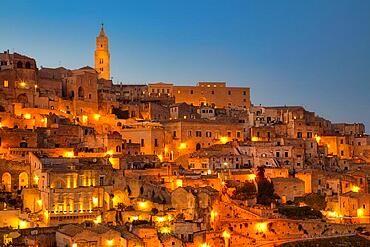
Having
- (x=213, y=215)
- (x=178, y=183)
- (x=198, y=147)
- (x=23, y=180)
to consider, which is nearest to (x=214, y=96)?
(x=198, y=147)

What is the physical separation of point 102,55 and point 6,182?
1566 inches

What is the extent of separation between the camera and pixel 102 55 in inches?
2896

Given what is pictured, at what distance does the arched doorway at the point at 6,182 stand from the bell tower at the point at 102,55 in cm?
3831

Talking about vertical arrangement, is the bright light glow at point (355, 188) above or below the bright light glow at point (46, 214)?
above

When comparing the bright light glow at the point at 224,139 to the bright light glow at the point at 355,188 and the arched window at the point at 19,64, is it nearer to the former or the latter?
the bright light glow at the point at 355,188

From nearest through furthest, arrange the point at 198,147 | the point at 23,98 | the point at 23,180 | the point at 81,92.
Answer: the point at 23,180, the point at 23,98, the point at 198,147, the point at 81,92

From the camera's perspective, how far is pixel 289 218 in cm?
3791

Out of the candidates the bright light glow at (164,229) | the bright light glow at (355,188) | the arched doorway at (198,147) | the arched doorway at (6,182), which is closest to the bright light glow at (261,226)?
the bright light glow at (164,229)

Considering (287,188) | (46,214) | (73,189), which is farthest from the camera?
(287,188)

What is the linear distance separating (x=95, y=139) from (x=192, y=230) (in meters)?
13.4

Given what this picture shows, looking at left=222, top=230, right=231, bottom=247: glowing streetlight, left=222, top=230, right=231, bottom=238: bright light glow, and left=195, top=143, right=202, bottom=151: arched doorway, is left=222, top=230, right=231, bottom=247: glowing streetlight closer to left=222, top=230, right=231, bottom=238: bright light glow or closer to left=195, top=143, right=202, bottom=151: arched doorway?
left=222, top=230, right=231, bottom=238: bright light glow

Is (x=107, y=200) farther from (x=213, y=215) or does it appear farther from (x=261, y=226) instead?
(x=261, y=226)

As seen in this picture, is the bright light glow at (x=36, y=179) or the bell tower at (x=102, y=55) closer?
the bright light glow at (x=36, y=179)

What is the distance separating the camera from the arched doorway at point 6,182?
35.5 metres
